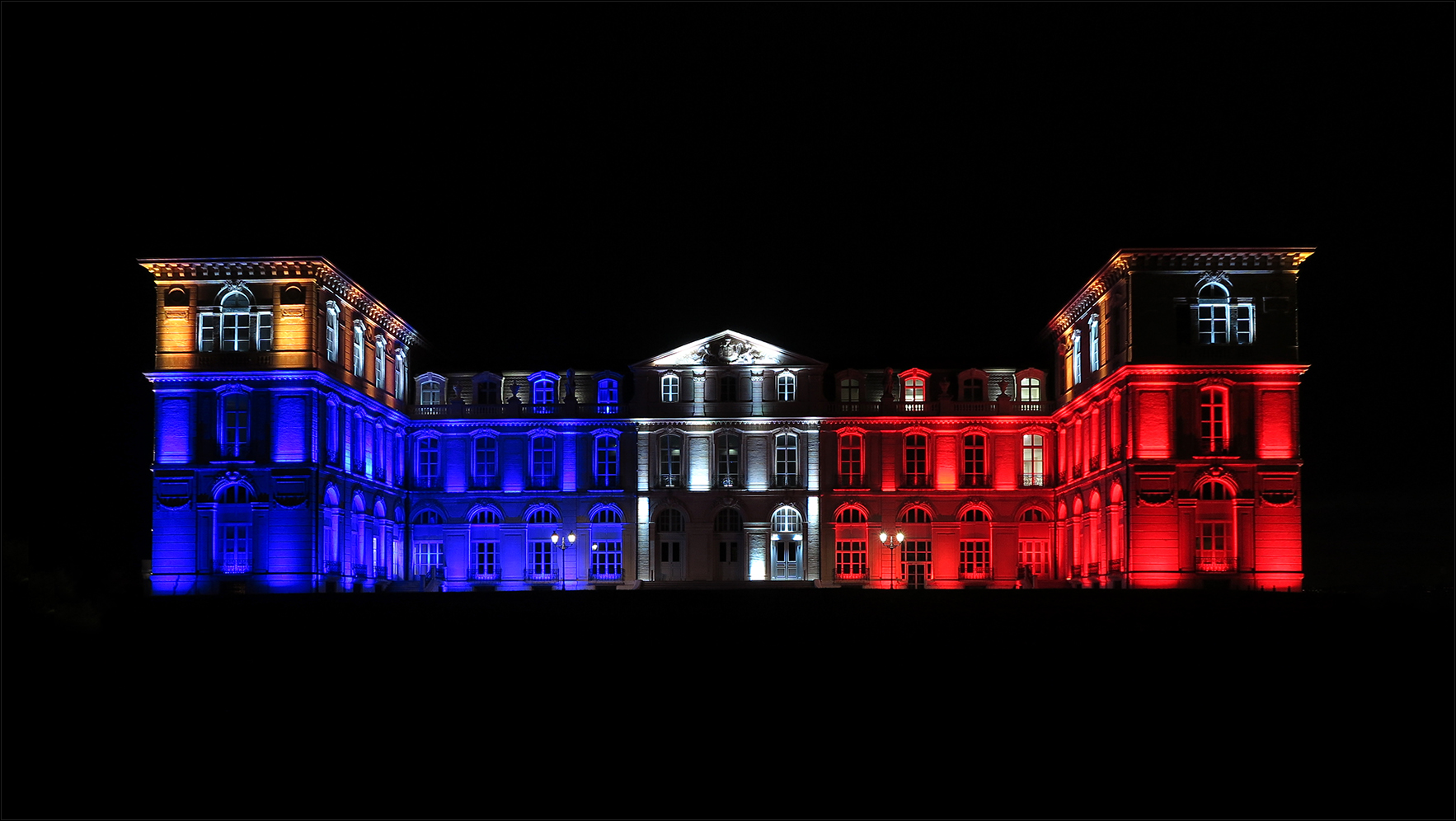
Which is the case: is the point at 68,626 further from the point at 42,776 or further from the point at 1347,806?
the point at 1347,806

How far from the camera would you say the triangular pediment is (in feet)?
193

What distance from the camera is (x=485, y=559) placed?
59.5 m

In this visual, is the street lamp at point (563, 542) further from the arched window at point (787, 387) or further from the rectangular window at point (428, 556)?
the arched window at point (787, 387)

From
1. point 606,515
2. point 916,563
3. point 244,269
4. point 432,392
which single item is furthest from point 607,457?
point 244,269

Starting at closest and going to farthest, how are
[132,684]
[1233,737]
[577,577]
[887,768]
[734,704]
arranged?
[887,768]
[1233,737]
[734,704]
[132,684]
[577,577]

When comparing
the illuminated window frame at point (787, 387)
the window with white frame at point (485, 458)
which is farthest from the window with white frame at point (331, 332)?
the illuminated window frame at point (787, 387)

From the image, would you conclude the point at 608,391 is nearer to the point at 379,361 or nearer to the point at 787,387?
the point at 787,387

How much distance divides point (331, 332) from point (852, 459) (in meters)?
22.3

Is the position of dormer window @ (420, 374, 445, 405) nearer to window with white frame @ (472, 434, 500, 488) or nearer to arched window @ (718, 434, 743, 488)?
window with white frame @ (472, 434, 500, 488)

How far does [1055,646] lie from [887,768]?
807 cm

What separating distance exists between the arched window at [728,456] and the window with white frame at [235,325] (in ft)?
64.3

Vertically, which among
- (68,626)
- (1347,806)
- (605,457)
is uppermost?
(605,457)

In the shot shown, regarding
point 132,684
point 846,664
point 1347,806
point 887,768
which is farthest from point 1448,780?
point 132,684

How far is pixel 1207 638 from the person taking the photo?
2719 centimetres
